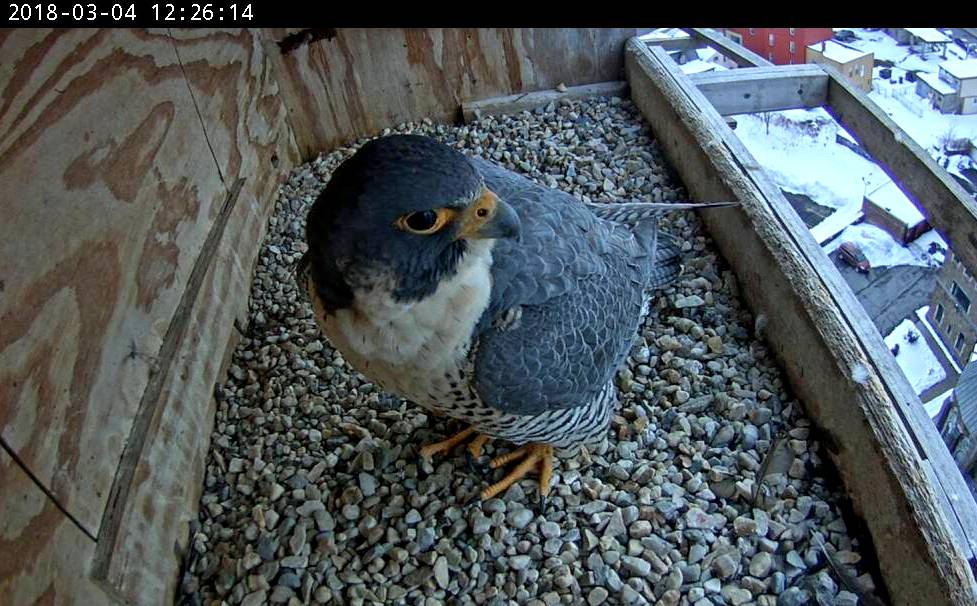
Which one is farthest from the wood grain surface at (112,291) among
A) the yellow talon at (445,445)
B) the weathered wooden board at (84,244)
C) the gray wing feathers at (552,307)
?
the gray wing feathers at (552,307)

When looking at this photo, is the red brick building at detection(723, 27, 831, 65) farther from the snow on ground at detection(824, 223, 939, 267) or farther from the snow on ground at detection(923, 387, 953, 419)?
the snow on ground at detection(923, 387, 953, 419)

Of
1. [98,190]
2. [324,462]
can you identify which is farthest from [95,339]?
[324,462]

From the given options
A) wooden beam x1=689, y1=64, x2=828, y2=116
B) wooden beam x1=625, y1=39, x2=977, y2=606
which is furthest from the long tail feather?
wooden beam x1=689, y1=64, x2=828, y2=116

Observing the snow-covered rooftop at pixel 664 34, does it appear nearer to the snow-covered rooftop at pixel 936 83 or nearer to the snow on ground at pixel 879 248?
the snow-covered rooftop at pixel 936 83

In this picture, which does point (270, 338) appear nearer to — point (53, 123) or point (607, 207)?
point (53, 123)

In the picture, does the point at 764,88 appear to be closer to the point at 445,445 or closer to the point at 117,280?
the point at 445,445
